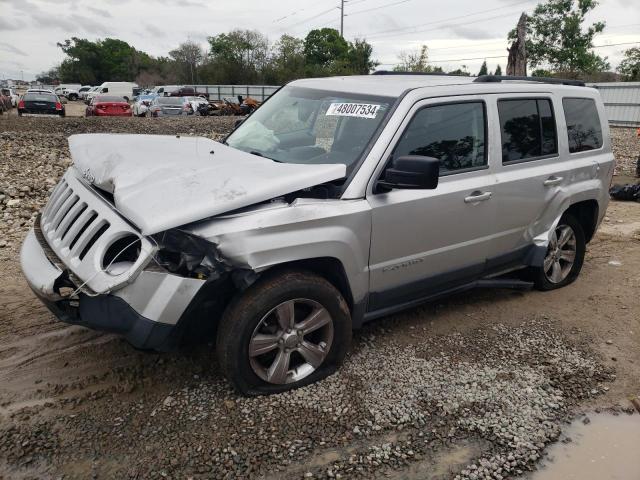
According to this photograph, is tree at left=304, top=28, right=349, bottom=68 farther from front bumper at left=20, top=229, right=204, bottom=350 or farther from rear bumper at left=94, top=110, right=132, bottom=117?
front bumper at left=20, top=229, right=204, bottom=350

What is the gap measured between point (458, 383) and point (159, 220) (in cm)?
215

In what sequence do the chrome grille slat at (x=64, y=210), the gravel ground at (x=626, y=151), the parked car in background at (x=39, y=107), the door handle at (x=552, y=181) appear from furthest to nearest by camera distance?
1. the parked car in background at (x=39, y=107)
2. the gravel ground at (x=626, y=151)
3. the door handle at (x=552, y=181)
4. the chrome grille slat at (x=64, y=210)

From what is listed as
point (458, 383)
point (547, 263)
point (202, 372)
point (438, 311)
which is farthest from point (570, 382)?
point (202, 372)

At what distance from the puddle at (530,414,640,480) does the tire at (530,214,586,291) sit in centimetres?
184

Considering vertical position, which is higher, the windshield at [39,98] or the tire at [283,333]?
the windshield at [39,98]

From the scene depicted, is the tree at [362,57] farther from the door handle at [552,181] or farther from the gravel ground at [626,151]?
the door handle at [552,181]

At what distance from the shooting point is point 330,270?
3377 millimetres

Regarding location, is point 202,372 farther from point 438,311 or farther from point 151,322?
point 438,311

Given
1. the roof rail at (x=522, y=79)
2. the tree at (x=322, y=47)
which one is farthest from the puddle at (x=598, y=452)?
the tree at (x=322, y=47)

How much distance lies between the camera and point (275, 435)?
2934 millimetres

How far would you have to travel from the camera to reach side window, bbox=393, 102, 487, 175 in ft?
11.8

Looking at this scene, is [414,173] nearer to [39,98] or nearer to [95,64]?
[39,98]

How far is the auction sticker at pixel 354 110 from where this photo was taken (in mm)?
3632

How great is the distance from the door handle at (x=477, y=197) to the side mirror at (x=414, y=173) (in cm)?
74
